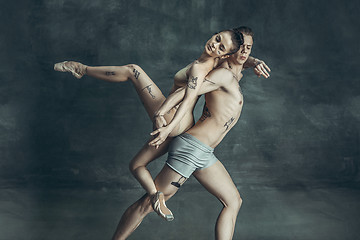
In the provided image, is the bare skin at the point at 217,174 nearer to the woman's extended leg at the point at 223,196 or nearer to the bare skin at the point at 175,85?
the woman's extended leg at the point at 223,196

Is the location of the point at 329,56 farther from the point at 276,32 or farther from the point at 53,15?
the point at 53,15

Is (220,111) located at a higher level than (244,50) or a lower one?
lower

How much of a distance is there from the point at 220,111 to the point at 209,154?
33 cm

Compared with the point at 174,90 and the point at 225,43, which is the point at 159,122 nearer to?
the point at 174,90

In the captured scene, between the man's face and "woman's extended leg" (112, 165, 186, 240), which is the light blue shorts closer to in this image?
"woman's extended leg" (112, 165, 186, 240)

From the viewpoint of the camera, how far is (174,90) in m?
3.79

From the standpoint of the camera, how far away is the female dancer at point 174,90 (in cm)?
343

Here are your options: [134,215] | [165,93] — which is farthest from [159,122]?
[165,93]

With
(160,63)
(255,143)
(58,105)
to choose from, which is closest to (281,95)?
(255,143)

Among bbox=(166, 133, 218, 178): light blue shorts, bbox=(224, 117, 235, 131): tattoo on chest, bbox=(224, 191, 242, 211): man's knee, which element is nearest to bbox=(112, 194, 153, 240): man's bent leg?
bbox=(166, 133, 218, 178): light blue shorts

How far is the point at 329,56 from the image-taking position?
604 centimetres

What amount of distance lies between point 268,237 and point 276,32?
2584mm

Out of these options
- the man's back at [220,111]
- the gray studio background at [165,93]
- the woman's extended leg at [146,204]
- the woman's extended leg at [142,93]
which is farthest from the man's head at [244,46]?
the gray studio background at [165,93]

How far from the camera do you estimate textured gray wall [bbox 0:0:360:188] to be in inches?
232
